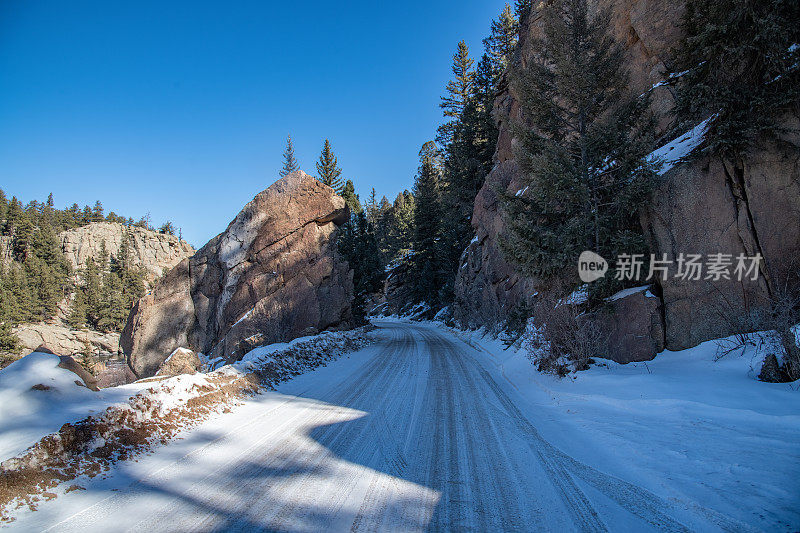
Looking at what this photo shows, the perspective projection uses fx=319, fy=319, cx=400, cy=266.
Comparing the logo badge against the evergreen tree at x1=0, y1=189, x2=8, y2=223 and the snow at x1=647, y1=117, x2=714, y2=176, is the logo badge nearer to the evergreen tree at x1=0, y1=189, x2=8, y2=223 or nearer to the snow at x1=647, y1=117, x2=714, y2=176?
the snow at x1=647, y1=117, x2=714, y2=176

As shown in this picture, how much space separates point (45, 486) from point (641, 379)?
25.7ft

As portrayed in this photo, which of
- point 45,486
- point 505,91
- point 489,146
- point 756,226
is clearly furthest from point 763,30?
point 489,146

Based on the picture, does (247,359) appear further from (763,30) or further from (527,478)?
(763,30)

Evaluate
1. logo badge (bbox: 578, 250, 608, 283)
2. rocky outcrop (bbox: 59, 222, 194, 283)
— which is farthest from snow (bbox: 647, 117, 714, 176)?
rocky outcrop (bbox: 59, 222, 194, 283)

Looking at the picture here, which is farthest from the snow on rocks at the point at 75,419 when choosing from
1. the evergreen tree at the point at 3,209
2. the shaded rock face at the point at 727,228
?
the evergreen tree at the point at 3,209

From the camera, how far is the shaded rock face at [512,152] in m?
10.5

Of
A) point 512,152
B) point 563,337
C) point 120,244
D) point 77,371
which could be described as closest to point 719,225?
point 563,337

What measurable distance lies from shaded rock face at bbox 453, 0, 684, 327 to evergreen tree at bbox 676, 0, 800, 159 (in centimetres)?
132

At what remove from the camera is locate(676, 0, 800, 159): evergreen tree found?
6164 millimetres

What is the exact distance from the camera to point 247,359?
7996 millimetres

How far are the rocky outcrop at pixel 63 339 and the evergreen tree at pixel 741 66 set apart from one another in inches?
1925

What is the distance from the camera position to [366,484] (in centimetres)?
303

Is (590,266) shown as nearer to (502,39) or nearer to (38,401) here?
(38,401)

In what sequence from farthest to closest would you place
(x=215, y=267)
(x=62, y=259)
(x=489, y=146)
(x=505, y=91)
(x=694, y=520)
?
(x=62, y=259) → (x=489, y=146) → (x=505, y=91) → (x=215, y=267) → (x=694, y=520)
